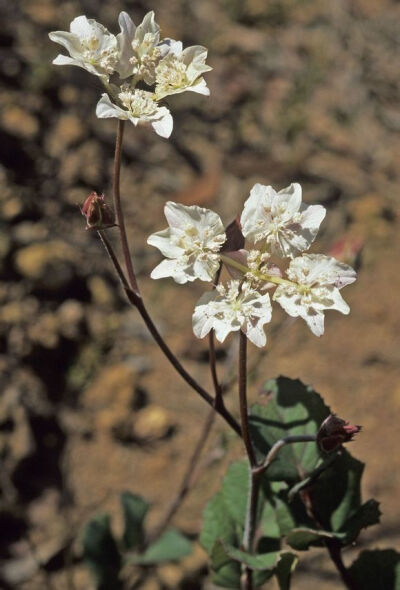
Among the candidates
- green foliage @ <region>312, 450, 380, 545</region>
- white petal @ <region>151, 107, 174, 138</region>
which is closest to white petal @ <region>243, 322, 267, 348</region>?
white petal @ <region>151, 107, 174, 138</region>

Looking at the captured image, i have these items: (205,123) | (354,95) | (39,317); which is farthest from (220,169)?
(39,317)

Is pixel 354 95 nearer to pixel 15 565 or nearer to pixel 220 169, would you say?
pixel 220 169

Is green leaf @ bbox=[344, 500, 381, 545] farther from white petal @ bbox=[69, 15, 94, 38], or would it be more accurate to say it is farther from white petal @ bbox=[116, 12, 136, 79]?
white petal @ bbox=[69, 15, 94, 38]

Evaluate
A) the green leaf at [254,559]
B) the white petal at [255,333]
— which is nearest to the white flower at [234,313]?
the white petal at [255,333]

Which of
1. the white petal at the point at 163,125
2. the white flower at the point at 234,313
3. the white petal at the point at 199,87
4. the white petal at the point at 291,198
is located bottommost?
the white flower at the point at 234,313

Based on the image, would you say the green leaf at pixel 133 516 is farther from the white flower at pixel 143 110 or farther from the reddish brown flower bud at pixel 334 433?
the white flower at pixel 143 110

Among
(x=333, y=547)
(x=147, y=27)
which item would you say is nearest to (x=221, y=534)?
(x=333, y=547)
